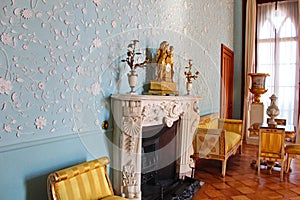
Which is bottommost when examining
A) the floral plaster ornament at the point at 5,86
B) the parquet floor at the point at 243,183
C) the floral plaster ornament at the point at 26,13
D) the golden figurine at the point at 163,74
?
the parquet floor at the point at 243,183

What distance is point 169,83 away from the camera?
3.11 meters

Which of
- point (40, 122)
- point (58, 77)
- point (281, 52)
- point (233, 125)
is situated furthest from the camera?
point (281, 52)

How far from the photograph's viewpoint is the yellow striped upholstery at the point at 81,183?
68.8 inches

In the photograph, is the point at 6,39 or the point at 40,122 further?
the point at 40,122

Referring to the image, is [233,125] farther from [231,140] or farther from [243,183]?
[243,183]

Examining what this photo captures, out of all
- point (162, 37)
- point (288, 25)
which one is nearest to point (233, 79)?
point (288, 25)

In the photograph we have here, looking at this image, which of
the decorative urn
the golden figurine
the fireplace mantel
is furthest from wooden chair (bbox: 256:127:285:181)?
the decorative urn

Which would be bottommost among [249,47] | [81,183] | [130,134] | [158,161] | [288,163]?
[288,163]

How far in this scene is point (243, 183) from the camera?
3.58 meters

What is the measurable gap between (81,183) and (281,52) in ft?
19.7

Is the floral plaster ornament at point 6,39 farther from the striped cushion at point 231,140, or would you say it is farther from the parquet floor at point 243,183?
the striped cushion at point 231,140

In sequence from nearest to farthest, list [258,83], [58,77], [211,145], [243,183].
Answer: [58,77], [243,183], [211,145], [258,83]

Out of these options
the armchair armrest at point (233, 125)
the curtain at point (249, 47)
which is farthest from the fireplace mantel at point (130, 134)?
the curtain at point (249, 47)

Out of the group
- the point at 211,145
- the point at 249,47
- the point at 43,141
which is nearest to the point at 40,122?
the point at 43,141
